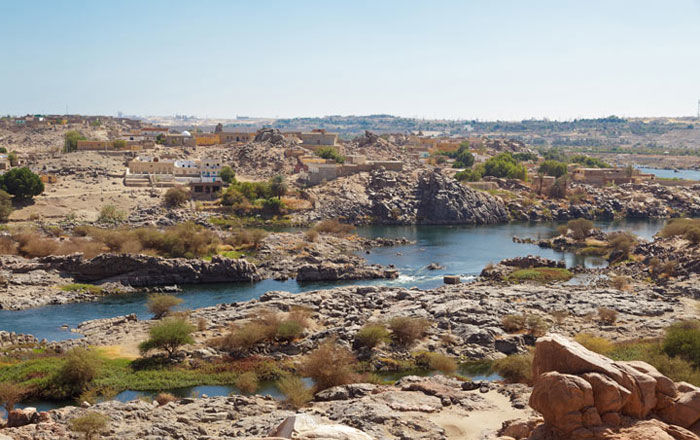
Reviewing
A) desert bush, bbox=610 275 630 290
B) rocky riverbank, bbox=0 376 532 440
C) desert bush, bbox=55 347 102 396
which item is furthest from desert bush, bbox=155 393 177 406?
desert bush, bbox=610 275 630 290

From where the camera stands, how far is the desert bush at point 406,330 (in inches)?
1247

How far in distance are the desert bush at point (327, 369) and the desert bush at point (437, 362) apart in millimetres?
3298

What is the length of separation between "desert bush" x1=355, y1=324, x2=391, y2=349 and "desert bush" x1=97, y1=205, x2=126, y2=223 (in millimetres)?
37788

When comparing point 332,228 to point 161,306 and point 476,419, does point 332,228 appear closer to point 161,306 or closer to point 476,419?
point 161,306

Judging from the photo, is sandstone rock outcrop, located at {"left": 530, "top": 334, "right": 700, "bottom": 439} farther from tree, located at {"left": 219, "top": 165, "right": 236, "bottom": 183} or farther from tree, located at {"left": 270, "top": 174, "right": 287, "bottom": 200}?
tree, located at {"left": 219, "top": 165, "right": 236, "bottom": 183}

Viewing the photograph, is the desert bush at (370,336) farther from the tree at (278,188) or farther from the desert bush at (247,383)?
the tree at (278,188)

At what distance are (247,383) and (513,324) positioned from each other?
1380cm

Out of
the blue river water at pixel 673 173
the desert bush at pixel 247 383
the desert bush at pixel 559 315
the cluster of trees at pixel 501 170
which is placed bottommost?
the blue river water at pixel 673 173

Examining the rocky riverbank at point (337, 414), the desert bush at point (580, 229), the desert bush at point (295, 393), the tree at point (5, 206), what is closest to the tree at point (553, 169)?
the desert bush at point (580, 229)

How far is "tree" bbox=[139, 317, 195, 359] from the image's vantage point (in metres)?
30.0

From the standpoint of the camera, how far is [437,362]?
29.2 m

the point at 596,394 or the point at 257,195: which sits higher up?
the point at 596,394

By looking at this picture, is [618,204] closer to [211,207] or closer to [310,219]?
[310,219]

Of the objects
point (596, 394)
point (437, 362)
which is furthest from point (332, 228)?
point (596, 394)
